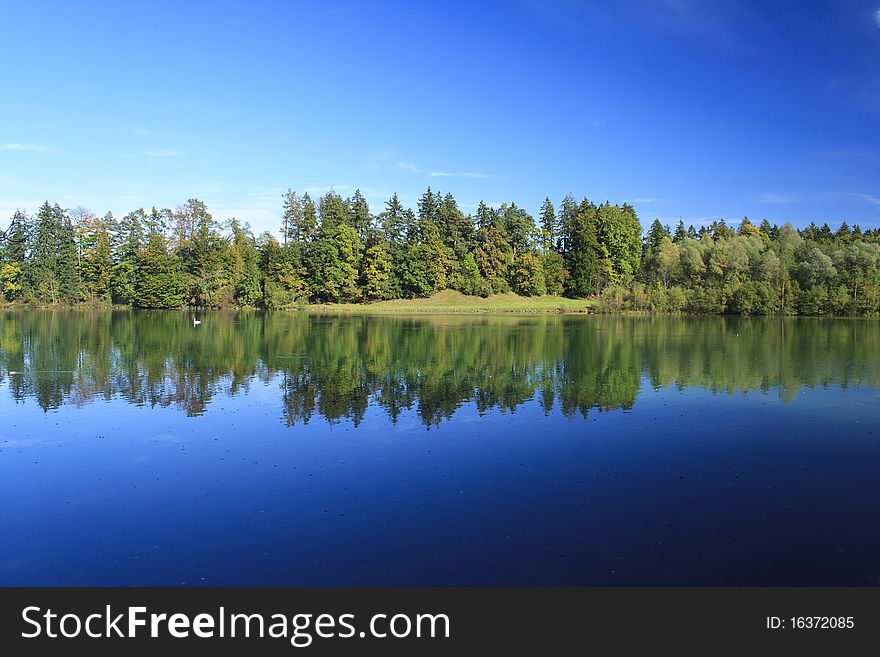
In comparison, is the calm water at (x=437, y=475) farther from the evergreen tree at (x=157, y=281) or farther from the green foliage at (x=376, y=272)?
the green foliage at (x=376, y=272)

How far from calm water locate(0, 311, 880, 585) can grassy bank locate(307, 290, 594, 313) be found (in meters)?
52.1

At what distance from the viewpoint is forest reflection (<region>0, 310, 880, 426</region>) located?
18.9 metres

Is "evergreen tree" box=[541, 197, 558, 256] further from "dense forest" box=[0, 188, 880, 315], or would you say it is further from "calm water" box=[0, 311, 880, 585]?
"calm water" box=[0, 311, 880, 585]

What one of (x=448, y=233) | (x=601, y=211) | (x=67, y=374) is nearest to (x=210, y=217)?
(x=448, y=233)

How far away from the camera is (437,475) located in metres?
11.4

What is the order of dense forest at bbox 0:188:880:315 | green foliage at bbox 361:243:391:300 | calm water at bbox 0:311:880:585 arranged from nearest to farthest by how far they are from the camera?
calm water at bbox 0:311:880:585
dense forest at bbox 0:188:880:315
green foliage at bbox 361:243:391:300

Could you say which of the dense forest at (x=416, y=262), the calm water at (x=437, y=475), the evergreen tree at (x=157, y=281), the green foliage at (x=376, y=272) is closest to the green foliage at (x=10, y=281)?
the dense forest at (x=416, y=262)

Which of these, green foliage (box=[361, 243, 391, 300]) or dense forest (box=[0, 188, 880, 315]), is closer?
dense forest (box=[0, 188, 880, 315])

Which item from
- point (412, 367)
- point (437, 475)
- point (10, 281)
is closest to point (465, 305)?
point (412, 367)

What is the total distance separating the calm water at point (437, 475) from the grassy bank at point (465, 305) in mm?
52077

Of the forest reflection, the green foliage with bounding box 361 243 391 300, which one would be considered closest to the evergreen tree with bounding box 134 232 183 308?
the green foliage with bounding box 361 243 391 300

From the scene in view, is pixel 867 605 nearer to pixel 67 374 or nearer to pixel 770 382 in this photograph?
pixel 770 382

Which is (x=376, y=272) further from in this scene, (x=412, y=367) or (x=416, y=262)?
(x=412, y=367)

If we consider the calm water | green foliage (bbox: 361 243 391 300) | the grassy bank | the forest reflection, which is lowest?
the calm water
